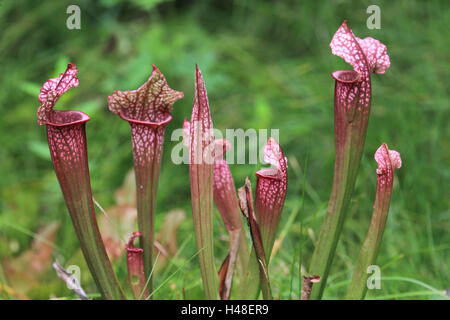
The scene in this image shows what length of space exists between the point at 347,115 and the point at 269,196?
0.24 m

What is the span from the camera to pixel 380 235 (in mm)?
1011

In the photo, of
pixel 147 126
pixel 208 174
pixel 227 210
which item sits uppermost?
pixel 147 126

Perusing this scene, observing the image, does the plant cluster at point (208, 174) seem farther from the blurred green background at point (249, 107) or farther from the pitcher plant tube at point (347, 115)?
the blurred green background at point (249, 107)

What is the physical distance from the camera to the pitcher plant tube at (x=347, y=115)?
0.95 meters

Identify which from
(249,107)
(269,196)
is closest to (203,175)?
(269,196)

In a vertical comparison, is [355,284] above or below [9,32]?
below

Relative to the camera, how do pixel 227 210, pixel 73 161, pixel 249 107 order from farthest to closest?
pixel 249 107 → pixel 227 210 → pixel 73 161

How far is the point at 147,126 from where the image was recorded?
0.98 meters

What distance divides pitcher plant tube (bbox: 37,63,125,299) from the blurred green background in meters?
0.32

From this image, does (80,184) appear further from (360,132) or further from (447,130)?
(447,130)

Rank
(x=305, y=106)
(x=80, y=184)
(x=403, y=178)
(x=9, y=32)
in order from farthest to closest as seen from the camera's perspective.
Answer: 1. (x=9, y=32)
2. (x=305, y=106)
3. (x=403, y=178)
4. (x=80, y=184)

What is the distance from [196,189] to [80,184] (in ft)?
0.79

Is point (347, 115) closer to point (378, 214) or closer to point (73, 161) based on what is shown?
point (378, 214)
